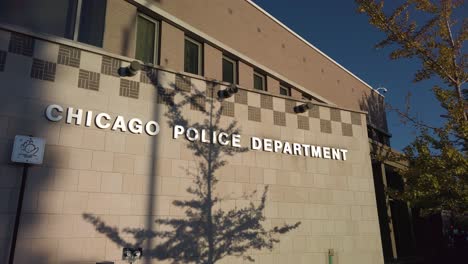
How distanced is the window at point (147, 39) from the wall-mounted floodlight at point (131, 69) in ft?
5.57

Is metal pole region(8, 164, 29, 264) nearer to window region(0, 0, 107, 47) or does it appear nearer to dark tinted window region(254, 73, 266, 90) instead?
window region(0, 0, 107, 47)

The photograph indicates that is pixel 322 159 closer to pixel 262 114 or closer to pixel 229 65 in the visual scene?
pixel 262 114

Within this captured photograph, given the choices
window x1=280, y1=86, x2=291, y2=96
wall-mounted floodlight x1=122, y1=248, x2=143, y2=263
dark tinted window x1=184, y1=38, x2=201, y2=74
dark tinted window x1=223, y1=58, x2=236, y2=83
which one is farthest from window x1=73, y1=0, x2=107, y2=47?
window x1=280, y1=86, x2=291, y2=96

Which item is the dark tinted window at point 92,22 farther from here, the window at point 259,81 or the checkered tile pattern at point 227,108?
the window at point 259,81

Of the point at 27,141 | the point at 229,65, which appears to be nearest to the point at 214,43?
the point at 229,65

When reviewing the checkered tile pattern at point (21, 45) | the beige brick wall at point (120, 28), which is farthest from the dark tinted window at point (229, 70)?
the checkered tile pattern at point (21, 45)

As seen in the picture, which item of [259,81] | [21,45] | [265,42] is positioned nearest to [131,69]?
[21,45]

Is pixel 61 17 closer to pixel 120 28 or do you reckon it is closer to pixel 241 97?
pixel 120 28

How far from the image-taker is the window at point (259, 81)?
50.4 ft

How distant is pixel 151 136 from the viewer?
9789mm

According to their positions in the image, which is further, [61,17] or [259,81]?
[259,81]

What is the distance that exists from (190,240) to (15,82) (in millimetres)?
5433

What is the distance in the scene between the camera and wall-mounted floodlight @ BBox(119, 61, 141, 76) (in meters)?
9.64

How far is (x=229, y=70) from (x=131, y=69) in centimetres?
534
